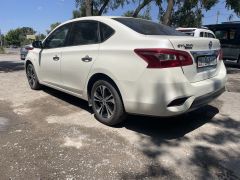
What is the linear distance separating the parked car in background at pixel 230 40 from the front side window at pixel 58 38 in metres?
9.62

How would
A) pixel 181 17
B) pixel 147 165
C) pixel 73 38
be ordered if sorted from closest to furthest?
1. pixel 147 165
2. pixel 73 38
3. pixel 181 17

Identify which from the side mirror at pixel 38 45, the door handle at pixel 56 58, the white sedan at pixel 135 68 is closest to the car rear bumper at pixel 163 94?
the white sedan at pixel 135 68

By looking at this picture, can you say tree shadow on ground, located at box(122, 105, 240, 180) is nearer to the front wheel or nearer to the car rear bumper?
the front wheel

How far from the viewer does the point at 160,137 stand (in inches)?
160

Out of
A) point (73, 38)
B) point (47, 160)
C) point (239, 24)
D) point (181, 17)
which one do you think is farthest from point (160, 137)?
point (181, 17)

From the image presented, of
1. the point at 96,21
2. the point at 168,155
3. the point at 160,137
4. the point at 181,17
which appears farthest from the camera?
the point at 181,17

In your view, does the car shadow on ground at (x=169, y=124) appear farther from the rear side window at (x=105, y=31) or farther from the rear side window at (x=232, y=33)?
the rear side window at (x=232, y=33)

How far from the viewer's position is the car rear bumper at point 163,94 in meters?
3.58

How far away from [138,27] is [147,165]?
2.03 m

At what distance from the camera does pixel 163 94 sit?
3.59 meters

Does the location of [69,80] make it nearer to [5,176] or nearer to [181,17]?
[5,176]

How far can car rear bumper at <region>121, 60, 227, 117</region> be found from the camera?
3576 millimetres

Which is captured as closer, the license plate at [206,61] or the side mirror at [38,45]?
the license plate at [206,61]

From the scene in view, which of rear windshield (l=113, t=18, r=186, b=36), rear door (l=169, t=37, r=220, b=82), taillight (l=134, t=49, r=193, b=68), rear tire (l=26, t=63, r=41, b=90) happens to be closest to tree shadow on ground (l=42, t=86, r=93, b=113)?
rear tire (l=26, t=63, r=41, b=90)
